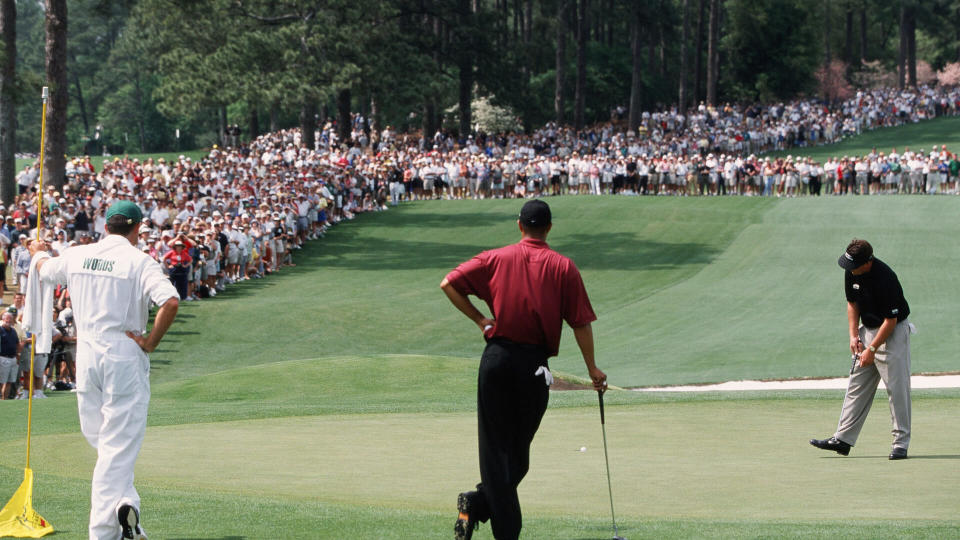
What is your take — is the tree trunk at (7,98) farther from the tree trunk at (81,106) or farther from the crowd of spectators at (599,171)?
the tree trunk at (81,106)

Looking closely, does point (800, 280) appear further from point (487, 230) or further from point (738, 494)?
point (738, 494)

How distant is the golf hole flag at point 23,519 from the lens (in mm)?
7055

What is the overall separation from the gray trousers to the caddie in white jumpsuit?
589cm

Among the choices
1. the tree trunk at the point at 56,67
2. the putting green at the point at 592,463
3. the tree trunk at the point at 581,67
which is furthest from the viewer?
the tree trunk at the point at 581,67

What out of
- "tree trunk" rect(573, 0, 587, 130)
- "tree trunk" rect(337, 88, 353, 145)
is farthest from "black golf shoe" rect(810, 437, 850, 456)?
"tree trunk" rect(573, 0, 587, 130)

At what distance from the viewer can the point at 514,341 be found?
678 centimetres

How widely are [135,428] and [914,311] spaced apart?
25.1m

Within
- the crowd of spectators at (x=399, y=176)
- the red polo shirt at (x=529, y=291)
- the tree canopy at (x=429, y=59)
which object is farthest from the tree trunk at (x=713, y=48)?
the red polo shirt at (x=529, y=291)

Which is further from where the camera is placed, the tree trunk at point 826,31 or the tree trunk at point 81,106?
the tree trunk at point 81,106

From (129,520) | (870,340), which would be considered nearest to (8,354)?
(129,520)

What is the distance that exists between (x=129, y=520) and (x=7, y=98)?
28570mm

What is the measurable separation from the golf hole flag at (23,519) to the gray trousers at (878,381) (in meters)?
6.30

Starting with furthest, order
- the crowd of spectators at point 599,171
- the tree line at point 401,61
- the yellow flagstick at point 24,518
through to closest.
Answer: the tree line at point 401,61
the crowd of spectators at point 599,171
the yellow flagstick at point 24,518

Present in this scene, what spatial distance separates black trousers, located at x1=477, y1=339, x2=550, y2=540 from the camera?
22.1ft
